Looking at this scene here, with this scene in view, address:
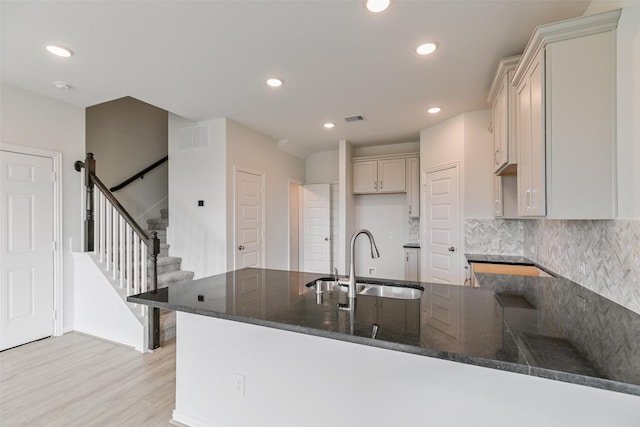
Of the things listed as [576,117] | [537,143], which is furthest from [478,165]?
[576,117]

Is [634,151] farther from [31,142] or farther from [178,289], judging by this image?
[31,142]

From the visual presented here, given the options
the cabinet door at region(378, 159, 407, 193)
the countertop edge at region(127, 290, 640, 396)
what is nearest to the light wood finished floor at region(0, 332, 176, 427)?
the countertop edge at region(127, 290, 640, 396)

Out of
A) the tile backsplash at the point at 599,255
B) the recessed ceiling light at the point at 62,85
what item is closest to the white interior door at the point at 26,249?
the recessed ceiling light at the point at 62,85

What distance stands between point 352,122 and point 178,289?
3.32 m

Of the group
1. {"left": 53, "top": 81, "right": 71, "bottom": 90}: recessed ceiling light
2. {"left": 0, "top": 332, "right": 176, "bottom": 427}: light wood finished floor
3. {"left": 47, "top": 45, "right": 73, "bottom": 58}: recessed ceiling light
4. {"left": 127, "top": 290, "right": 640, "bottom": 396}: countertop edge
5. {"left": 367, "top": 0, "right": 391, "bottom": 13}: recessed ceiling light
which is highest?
{"left": 367, "top": 0, "right": 391, "bottom": 13}: recessed ceiling light

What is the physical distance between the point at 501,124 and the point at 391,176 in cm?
263

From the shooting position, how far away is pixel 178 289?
5.76 feet

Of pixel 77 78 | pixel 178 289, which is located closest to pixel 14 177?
pixel 77 78

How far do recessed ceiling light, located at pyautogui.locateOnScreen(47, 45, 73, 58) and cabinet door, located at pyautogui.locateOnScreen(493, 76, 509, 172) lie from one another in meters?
3.59

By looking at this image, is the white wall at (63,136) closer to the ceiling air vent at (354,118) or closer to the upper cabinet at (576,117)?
the ceiling air vent at (354,118)

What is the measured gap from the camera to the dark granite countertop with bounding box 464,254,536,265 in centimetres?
303

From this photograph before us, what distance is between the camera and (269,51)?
2.40 m

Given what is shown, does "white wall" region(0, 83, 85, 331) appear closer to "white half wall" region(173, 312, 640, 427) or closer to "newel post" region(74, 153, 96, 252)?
"newel post" region(74, 153, 96, 252)

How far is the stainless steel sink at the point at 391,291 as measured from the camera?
190 centimetres
